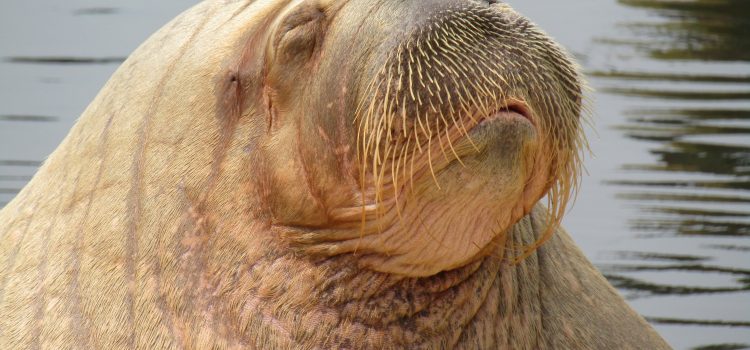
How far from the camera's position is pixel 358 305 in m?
4.41

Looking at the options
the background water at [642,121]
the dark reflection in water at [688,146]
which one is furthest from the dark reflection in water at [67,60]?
the dark reflection in water at [688,146]

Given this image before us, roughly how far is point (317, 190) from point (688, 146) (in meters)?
6.72

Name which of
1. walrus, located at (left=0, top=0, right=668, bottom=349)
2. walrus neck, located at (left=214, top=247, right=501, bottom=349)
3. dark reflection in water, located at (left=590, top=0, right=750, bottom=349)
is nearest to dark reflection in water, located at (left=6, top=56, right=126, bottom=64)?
dark reflection in water, located at (left=590, top=0, right=750, bottom=349)

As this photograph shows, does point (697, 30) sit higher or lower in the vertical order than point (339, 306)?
lower

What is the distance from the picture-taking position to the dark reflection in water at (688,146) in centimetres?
857

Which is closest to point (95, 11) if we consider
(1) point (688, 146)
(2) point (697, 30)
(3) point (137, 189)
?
(2) point (697, 30)

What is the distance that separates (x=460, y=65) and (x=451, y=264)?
63 cm

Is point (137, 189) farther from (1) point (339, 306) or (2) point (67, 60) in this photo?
(2) point (67, 60)

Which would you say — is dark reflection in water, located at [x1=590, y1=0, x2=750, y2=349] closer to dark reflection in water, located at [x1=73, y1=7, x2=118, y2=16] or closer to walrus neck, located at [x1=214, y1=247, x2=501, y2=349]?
walrus neck, located at [x1=214, y1=247, x2=501, y2=349]

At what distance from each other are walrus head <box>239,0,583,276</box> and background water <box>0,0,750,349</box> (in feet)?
11.8

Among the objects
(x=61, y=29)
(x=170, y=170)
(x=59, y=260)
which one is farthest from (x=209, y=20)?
(x=61, y=29)

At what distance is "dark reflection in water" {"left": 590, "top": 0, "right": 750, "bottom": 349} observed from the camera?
8570mm

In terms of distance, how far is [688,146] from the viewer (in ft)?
34.9

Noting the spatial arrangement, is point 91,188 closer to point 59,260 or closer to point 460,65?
point 59,260
